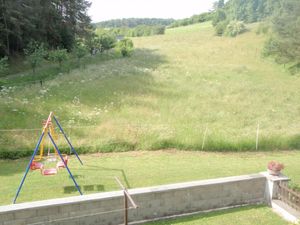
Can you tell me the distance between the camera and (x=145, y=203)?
8375 millimetres

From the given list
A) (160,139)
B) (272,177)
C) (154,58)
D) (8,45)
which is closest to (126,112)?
(160,139)

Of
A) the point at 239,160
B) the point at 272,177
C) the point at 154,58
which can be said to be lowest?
the point at 239,160

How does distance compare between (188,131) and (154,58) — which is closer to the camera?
(188,131)

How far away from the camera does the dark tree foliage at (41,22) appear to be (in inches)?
1321

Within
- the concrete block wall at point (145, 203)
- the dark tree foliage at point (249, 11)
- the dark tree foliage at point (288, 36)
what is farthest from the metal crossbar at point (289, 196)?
the dark tree foliage at point (249, 11)

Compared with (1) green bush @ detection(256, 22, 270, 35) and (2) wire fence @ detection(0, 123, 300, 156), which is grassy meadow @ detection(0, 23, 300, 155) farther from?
(1) green bush @ detection(256, 22, 270, 35)

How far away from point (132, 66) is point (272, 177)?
2744 centimetres

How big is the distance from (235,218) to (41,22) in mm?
35849

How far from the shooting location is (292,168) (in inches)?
489

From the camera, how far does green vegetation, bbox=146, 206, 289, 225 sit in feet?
27.8

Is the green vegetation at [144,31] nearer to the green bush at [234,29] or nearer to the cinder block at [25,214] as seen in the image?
the green bush at [234,29]

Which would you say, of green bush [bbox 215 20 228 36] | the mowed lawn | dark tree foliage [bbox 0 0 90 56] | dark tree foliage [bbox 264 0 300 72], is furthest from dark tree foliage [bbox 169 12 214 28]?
the mowed lawn

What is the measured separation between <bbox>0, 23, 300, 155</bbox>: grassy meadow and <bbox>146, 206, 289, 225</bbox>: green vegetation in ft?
19.3

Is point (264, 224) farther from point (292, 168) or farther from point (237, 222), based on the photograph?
point (292, 168)
